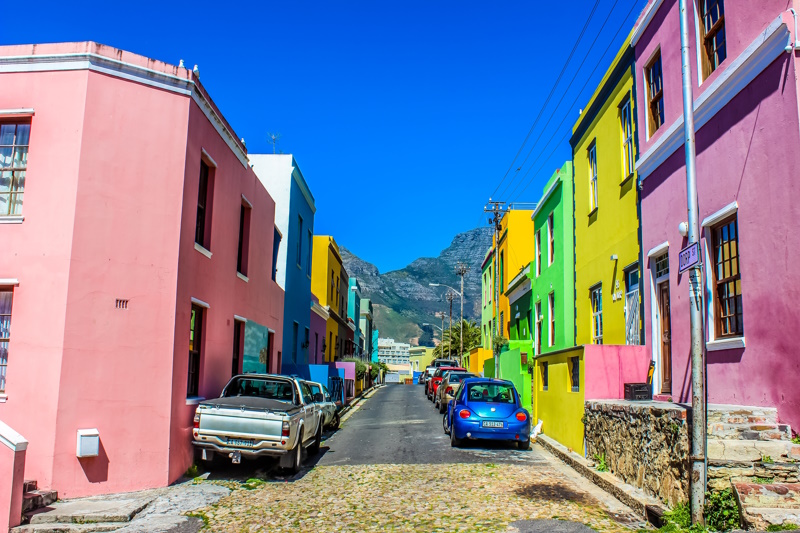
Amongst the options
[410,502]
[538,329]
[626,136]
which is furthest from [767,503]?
[538,329]

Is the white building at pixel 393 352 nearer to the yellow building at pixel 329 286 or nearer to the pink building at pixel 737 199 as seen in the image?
the yellow building at pixel 329 286

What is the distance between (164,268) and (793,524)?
30.0ft

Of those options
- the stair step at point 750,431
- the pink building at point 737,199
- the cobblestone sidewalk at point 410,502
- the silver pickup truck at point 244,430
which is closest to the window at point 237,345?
the silver pickup truck at point 244,430

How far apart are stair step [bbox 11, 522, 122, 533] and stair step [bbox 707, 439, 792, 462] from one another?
6973mm

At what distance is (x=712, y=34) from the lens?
10.1m

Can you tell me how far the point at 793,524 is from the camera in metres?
6.21

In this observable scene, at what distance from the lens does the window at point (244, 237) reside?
629 inches

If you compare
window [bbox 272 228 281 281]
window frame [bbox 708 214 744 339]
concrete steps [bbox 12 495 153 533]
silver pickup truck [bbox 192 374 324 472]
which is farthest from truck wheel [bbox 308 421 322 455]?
window frame [bbox 708 214 744 339]

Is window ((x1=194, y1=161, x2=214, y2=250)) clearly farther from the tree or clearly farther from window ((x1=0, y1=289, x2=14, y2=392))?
the tree

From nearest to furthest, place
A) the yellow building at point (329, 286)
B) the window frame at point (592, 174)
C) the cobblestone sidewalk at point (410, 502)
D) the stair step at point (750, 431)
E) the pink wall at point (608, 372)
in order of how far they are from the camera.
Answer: the stair step at point (750, 431), the cobblestone sidewalk at point (410, 502), the pink wall at point (608, 372), the window frame at point (592, 174), the yellow building at point (329, 286)

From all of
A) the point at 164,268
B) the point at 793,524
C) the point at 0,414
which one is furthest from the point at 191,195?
the point at 793,524

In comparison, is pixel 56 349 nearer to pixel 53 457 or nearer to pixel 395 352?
pixel 53 457

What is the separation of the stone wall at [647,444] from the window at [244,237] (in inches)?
343

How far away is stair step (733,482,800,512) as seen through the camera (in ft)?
21.4
